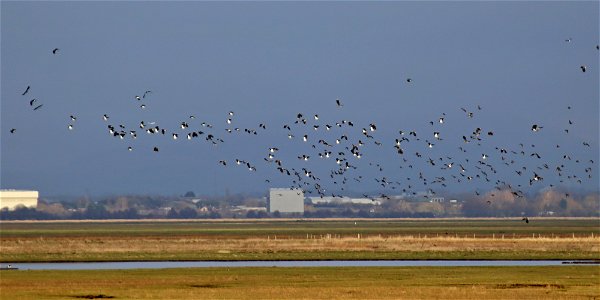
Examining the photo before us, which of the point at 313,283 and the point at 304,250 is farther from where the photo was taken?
the point at 304,250

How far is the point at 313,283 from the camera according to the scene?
67.6m

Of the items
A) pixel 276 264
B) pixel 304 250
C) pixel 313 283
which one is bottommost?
pixel 313 283

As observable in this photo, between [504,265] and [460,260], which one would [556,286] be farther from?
[460,260]

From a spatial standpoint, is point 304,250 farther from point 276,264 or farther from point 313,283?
point 313,283

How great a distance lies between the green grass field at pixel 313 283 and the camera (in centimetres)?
6053

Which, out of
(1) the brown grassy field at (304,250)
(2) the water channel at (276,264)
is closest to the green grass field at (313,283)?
(2) the water channel at (276,264)

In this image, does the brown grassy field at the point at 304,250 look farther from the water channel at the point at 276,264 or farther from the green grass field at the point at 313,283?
the green grass field at the point at 313,283

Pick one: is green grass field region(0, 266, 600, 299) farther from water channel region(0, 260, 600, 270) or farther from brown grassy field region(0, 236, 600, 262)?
brown grassy field region(0, 236, 600, 262)

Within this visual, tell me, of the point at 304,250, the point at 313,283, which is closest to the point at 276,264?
the point at 313,283

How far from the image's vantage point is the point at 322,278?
234 feet

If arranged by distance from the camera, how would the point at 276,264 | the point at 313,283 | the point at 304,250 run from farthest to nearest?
1. the point at 304,250
2. the point at 276,264
3. the point at 313,283

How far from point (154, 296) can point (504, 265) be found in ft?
105

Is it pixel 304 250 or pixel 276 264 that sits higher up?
pixel 304 250

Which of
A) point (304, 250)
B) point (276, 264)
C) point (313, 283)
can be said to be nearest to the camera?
point (313, 283)
